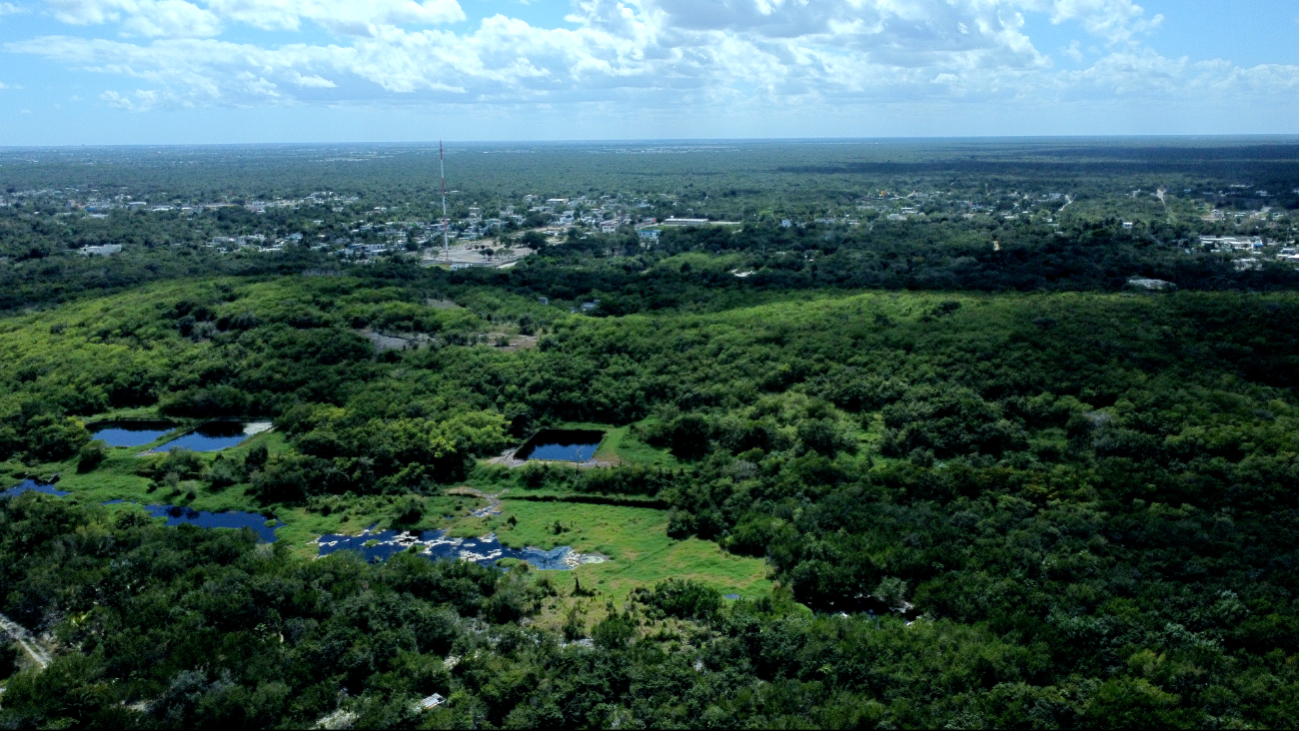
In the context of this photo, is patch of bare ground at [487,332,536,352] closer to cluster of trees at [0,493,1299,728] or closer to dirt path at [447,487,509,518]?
dirt path at [447,487,509,518]

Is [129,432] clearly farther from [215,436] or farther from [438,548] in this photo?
[438,548]

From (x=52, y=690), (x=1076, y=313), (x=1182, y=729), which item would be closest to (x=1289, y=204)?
(x=1076, y=313)

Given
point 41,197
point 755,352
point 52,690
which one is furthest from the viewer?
point 41,197

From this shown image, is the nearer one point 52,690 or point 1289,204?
point 52,690

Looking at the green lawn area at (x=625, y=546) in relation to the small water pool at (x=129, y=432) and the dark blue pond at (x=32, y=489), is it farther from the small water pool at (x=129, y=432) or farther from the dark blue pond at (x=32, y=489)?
the small water pool at (x=129, y=432)

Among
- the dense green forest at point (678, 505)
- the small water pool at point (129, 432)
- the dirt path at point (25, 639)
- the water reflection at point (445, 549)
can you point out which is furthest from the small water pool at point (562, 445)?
the dirt path at point (25, 639)

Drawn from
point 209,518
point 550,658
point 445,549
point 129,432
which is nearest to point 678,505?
point 445,549

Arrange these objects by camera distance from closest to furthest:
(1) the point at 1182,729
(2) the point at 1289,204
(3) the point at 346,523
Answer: (1) the point at 1182,729
(3) the point at 346,523
(2) the point at 1289,204

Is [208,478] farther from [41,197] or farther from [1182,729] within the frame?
[41,197]
